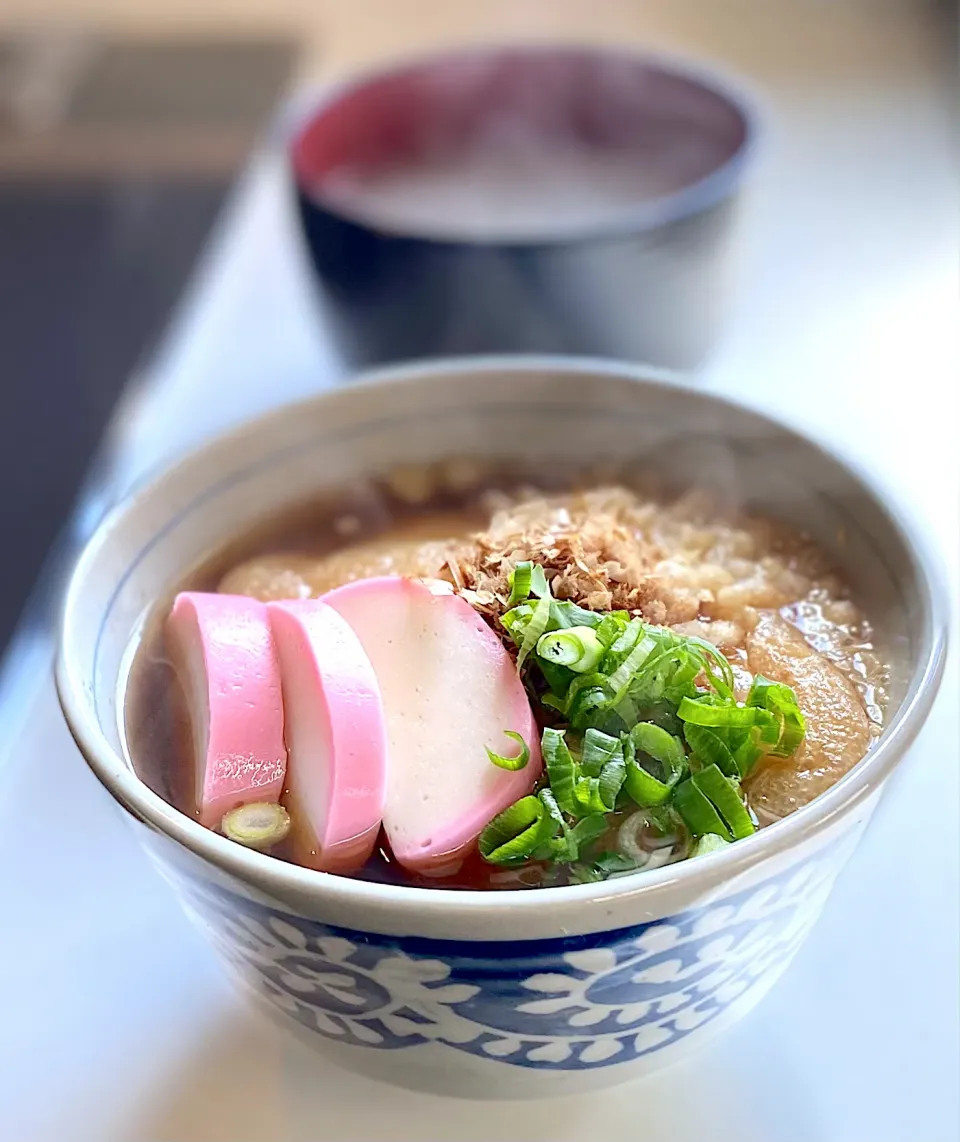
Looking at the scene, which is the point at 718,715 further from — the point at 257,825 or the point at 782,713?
the point at 257,825

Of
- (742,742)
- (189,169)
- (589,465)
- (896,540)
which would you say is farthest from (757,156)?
(189,169)

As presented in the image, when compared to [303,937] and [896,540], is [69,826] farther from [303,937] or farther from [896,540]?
[896,540]

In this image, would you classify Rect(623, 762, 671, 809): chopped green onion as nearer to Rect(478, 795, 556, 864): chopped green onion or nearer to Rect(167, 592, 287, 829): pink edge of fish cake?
Rect(478, 795, 556, 864): chopped green onion

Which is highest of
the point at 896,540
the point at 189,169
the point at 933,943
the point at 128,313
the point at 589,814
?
the point at 896,540


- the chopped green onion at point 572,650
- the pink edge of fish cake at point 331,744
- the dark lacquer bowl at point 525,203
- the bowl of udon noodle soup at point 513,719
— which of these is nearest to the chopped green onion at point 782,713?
the bowl of udon noodle soup at point 513,719

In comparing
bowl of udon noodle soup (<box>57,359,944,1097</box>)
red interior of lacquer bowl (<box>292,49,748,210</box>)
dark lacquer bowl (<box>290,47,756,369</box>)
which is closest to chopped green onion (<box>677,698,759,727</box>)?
bowl of udon noodle soup (<box>57,359,944,1097</box>)

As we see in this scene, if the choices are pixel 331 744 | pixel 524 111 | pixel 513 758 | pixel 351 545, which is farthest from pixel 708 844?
pixel 524 111
